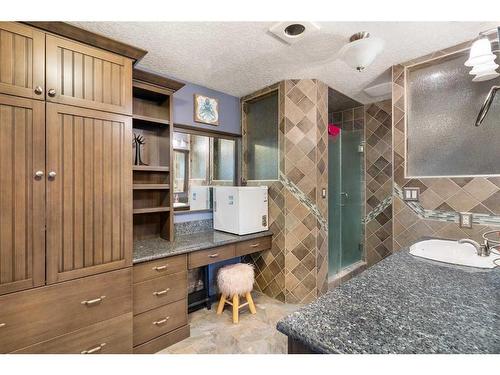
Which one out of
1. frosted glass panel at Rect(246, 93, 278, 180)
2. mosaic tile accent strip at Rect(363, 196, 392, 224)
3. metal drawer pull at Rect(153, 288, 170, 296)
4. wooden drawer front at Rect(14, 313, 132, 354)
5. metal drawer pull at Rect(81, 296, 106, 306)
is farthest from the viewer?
mosaic tile accent strip at Rect(363, 196, 392, 224)

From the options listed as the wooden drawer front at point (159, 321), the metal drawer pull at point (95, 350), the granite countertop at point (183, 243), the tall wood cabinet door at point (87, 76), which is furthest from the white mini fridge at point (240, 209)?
the metal drawer pull at point (95, 350)

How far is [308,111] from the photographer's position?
2314 mm

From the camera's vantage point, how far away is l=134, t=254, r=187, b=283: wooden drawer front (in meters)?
1.60

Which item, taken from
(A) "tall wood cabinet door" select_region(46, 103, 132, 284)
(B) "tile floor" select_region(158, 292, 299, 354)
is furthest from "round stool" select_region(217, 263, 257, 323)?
(A) "tall wood cabinet door" select_region(46, 103, 132, 284)

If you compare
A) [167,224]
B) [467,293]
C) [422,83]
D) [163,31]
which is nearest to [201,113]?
[163,31]

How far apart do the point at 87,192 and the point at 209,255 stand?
3.30ft

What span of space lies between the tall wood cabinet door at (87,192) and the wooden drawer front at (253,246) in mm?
966

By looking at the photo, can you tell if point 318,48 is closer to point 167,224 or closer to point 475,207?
point 475,207

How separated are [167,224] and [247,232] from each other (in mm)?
745

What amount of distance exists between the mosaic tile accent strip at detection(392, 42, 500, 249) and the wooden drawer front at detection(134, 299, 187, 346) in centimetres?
181

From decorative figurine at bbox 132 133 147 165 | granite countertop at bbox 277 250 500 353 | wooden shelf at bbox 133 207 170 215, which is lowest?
granite countertop at bbox 277 250 500 353

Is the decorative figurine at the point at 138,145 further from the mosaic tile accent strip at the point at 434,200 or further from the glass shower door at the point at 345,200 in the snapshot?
the mosaic tile accent strip at the point at 434,200

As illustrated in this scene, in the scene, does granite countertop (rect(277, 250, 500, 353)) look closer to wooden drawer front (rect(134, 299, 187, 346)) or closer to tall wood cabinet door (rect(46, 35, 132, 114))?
wooden drawer front (rect(134, 299, 187, 346))
